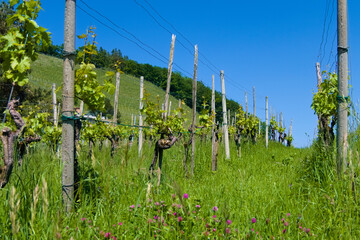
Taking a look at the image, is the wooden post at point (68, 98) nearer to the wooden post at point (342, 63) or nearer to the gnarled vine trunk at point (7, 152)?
the gnarled vine trunk at point (7, 152)

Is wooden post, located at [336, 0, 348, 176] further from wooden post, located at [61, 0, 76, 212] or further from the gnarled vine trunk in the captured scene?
the gnarled vine trunk

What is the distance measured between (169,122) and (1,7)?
1954cm

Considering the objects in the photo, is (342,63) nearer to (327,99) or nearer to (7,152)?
(327,99)

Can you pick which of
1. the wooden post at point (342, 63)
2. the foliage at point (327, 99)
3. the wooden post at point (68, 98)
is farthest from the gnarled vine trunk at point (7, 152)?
Result: the foliage at point (327, 99)

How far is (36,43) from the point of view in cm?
339

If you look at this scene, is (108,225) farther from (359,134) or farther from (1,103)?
(1,103)

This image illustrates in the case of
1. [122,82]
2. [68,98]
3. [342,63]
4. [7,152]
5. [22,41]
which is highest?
[122,82]

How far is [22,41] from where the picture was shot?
10.7 feet

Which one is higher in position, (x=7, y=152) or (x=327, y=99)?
(x=327, y=99)

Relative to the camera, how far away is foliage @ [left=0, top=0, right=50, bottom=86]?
3.13 meters

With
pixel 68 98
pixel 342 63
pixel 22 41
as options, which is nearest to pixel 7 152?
pixel 68 98

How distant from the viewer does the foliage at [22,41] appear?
10.3 feet

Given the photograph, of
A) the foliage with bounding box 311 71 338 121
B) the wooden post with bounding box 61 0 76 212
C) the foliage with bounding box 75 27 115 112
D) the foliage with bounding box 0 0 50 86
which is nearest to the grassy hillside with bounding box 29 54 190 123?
the foliage with bounding box 311 71 338 121

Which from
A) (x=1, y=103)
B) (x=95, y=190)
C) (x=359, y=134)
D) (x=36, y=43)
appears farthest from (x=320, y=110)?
(x=1, y=103)
